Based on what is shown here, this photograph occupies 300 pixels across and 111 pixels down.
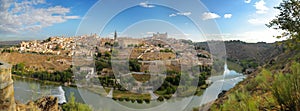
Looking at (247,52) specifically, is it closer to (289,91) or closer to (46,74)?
(46,74)

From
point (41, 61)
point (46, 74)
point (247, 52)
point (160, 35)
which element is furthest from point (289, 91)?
point (41, 61)

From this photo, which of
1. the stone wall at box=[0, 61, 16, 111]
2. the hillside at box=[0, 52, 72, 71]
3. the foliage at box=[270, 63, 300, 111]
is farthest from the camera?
the hillside at box=[0, 52, 72, 71]

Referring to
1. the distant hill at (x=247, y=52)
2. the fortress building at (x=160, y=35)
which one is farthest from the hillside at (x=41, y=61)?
the fortress building at (x=160, y=35)

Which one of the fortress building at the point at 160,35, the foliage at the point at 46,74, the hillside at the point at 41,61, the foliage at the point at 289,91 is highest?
the fortress building at the point at 160,35

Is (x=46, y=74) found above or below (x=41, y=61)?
below

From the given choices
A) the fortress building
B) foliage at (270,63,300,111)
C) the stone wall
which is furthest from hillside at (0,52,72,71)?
foliage at (270,63,300,111)

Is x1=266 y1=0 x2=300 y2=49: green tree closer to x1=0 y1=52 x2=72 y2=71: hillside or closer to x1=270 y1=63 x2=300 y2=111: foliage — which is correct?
x1=270 y1=63 x2=300 y2=111: foliage

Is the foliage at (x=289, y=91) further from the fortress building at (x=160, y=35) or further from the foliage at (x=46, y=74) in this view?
the foliage at (x=46, y=74)

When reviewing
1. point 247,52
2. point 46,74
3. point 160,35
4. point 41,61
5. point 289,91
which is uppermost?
point 160,35
